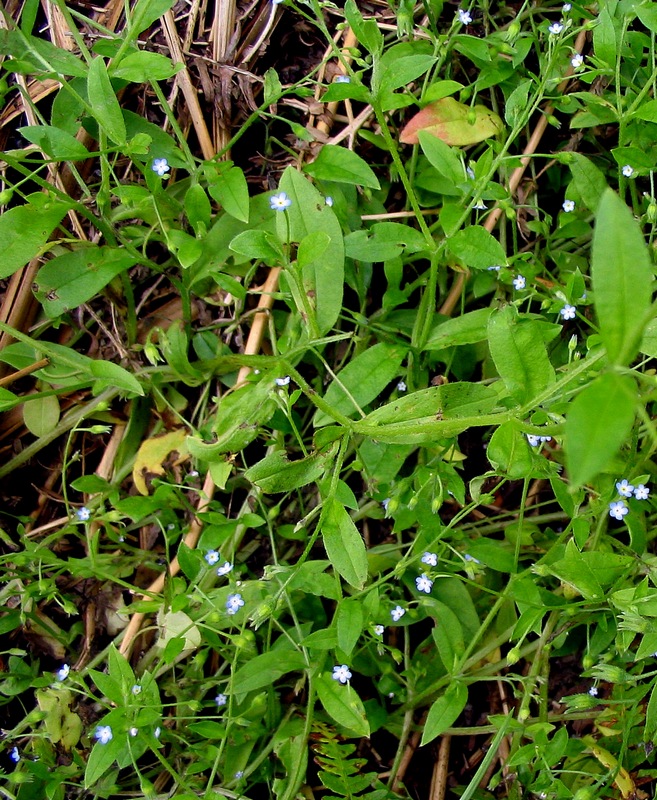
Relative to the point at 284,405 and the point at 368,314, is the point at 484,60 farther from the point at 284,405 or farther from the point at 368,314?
the point at 284,405

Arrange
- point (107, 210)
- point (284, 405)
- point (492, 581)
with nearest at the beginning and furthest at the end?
point (284, 405), point (107, 210), point (492, 581)

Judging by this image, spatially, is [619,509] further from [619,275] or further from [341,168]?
[341,168]

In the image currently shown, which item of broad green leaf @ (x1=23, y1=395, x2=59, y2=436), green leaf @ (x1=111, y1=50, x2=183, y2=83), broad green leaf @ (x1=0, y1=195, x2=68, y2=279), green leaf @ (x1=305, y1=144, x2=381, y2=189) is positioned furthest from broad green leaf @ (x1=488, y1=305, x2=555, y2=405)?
broad green leaf @ (x1=23, y1=395, x2=59, y2=436)

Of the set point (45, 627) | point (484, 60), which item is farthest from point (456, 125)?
point (45, 627)

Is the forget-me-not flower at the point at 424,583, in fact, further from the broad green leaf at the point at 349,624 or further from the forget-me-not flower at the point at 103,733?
the forget-me-not flower at the point at 103,733

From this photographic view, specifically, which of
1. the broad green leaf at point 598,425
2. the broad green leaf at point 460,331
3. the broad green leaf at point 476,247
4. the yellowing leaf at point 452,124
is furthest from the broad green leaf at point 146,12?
the broad green leaf at point 598,425

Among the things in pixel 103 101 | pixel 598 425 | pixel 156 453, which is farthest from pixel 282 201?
pixel 598 425
